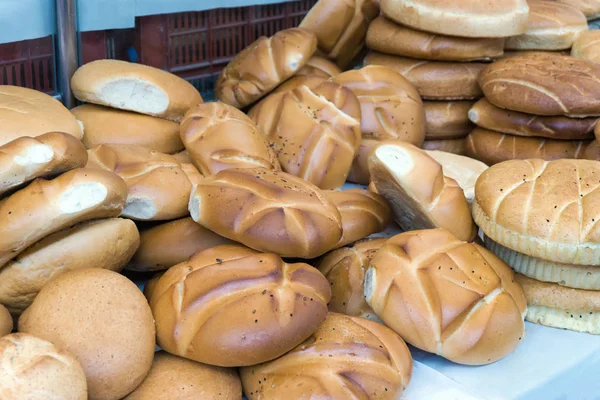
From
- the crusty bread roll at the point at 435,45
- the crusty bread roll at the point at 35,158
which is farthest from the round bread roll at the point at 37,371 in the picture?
the crusty bread roll at the point at 435,45

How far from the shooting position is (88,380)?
142 centimetres

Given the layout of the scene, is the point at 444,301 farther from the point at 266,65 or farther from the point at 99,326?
the point at 266,65

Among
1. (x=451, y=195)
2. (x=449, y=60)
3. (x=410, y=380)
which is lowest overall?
(x=410, y=380)

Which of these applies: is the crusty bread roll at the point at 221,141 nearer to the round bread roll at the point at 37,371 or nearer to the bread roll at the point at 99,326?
the bread roll at the point at 99,326

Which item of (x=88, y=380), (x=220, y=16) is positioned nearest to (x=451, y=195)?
(x=88, y=380)

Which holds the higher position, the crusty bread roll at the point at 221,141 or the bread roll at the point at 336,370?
the crusty bread roll at the point at 221,141

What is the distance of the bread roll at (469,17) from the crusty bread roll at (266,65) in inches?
18.6

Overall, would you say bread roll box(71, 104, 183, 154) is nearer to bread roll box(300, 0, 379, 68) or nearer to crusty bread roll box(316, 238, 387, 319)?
crusty bread roll box(316, 238, 387, 319)

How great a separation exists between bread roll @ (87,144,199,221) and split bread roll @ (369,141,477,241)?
0.58 metres

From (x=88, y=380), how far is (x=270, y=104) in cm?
143

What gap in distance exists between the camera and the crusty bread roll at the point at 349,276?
1877 millimetres

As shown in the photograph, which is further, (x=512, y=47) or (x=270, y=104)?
(x=512, y=47)

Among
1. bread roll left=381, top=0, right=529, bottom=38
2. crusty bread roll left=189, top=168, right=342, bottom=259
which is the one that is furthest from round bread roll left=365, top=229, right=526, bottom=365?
bread roll left=381, top=0, right=529, bottom=38

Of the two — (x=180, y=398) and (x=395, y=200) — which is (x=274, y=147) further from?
(x=180, y=398)
